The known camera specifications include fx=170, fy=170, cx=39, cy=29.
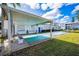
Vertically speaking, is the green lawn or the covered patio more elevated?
the covered patio

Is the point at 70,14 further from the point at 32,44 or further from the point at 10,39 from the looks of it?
the point at 10,39

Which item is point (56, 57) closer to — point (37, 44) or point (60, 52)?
point (60, 52)

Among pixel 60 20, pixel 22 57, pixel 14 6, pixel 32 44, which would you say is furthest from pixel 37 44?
pixel 14 6

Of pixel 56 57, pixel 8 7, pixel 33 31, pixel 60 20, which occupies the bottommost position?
pixel 56 57

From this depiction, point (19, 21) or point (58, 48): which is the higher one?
point (19, 21)

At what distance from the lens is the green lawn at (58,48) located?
13.0 feet

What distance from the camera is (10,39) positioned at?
3990 millimetres

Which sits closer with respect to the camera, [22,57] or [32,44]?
[22,57]

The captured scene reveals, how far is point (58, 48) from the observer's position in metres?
4.08

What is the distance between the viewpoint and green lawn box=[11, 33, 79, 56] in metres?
3.97

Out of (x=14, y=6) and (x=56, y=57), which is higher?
(x=14, y=6)

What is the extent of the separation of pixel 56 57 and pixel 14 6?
1527 mm

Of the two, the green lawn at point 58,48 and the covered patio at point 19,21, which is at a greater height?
the covered patio at point 19,21

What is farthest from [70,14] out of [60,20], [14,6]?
[14,6]
